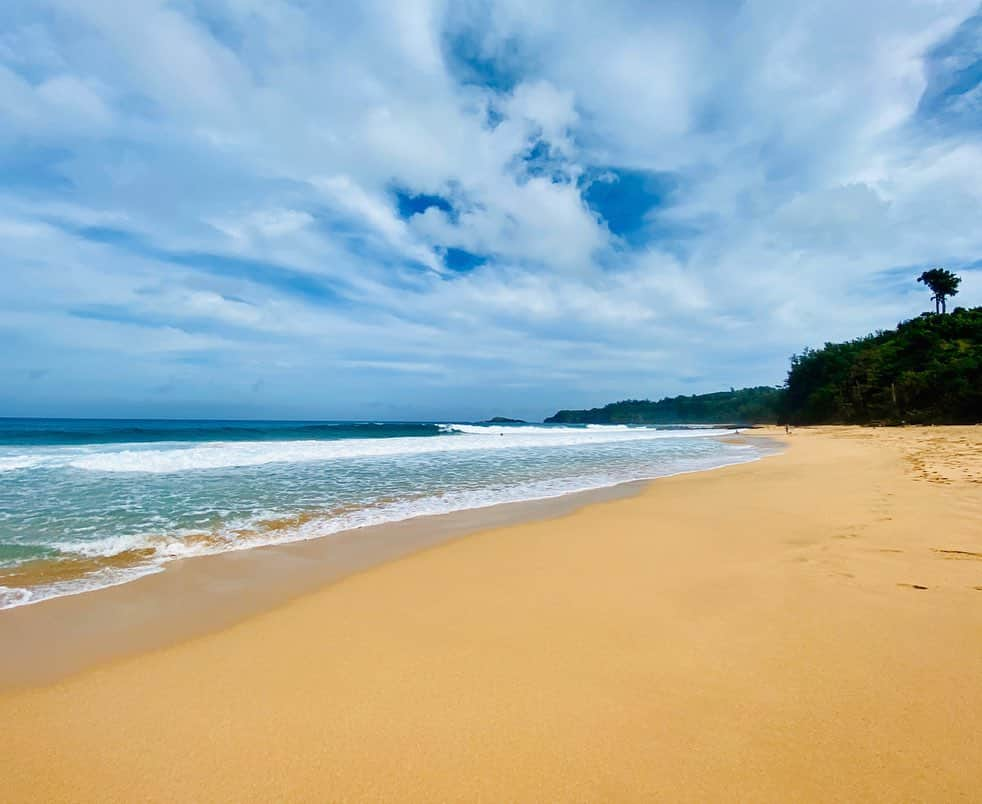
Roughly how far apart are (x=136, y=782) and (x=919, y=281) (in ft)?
236

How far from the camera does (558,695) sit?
2.46 meters

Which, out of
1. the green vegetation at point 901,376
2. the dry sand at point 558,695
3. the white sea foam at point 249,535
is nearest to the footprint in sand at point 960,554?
the dry sand at point 558,695

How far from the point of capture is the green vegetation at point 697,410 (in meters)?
71.4

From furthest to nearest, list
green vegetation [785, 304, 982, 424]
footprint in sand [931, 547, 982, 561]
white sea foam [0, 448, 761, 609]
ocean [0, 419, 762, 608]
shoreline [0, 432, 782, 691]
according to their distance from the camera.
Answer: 1. green vegetation [785, 304, 982, 424]
2. ocean [0, 419, 762, 608]
3. white sea foam [0, 448, 761, 609]
4. footprint in sand [931, 547, 982, 561]
5. shoreline [0, 432, 782, 691]

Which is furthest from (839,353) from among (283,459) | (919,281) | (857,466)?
(283,459)

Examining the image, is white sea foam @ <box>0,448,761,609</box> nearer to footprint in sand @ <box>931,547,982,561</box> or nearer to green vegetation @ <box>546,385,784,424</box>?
footprint in sand @ <box>931,547,982,561</box>

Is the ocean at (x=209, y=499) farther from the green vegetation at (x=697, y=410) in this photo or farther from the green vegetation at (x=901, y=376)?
the green vegetation at (x=697, y=410)

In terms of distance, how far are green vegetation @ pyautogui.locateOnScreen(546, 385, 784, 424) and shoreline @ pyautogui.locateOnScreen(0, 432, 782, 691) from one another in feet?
222

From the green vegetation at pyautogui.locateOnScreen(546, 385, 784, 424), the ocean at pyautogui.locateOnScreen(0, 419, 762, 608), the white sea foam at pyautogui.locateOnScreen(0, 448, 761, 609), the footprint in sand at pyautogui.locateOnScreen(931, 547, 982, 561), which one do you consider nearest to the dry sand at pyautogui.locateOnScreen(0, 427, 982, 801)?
the footprint in sand at pyautogui.locateOnScreen(931, 547, 982, 561)

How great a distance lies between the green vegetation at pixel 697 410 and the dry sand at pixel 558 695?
6774 centimetres

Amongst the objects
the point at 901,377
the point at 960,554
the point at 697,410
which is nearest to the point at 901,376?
the point at 901,377

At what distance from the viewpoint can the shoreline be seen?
126 inches

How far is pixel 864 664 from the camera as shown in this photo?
2.62 meters

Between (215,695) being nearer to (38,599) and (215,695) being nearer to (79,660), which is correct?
(79,660)
